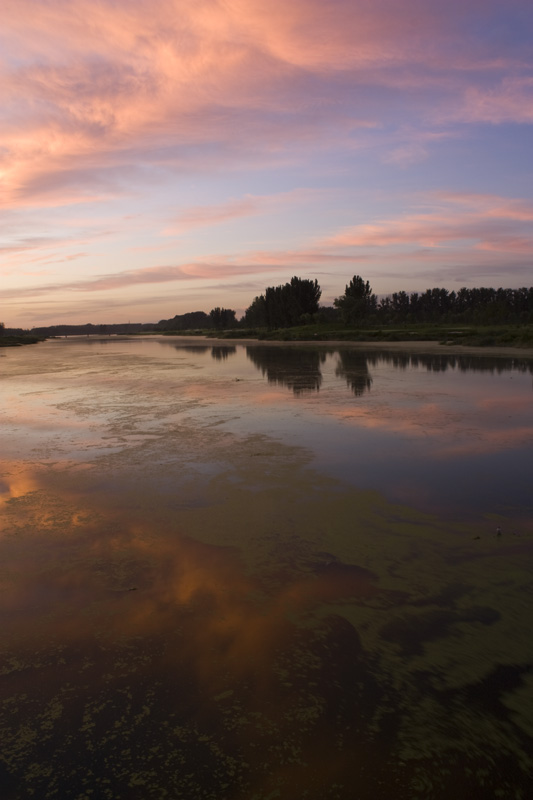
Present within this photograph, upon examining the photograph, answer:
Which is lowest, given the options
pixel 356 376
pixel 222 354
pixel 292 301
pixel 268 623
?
pixel 268 623

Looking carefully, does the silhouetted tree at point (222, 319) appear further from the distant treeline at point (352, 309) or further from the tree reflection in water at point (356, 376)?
the tree reflection in water at point (356, 376)

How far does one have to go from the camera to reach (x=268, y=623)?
4270 mm

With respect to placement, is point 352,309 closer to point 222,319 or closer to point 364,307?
point 364,307

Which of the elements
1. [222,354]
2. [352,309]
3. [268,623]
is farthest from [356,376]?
[352,309]

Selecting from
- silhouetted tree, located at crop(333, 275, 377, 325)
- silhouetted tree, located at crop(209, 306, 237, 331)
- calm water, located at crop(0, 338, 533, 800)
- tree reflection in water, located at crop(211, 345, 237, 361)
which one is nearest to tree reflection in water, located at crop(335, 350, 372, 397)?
calm water, located at crop(0, 338, 533, 800)

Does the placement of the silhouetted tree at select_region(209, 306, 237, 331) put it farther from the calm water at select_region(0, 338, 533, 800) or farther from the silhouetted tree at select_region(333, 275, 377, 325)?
the calm water at select_region(0, 338, 533, 800)

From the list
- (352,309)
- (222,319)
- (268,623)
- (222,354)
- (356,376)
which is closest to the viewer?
(268,623)

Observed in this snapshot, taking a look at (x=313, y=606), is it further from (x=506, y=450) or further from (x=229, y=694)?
(x=506, y=450)

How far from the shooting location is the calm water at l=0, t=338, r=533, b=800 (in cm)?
295

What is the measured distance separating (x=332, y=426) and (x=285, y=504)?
17.8 ft

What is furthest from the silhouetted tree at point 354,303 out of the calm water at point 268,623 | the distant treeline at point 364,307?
the calm water at point 268,623

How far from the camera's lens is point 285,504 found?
713 cm

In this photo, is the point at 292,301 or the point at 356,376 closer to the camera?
the point at 356,376

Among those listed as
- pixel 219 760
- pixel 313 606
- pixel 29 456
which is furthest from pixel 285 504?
pixel 29 456
